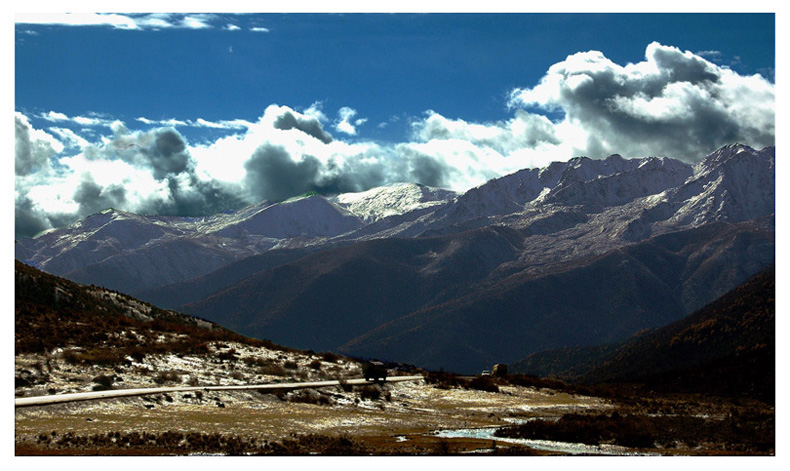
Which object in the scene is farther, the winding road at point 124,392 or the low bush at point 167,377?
the low bush at point 167,377

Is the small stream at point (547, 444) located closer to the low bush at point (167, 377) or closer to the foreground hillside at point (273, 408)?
the foreground hillside at point (273, 408)

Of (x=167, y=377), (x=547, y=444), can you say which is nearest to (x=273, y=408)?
(x=167, y=377)

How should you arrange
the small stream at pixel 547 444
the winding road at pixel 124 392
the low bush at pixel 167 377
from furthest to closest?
the low bush at pixel 167 377, the winding road at pixel 124 392, the small stream at pixel 547 444

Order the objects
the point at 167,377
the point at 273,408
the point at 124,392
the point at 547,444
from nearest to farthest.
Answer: the point at 547,444 → the point at 124,392 → the point at 273,408 → the point at 167,377

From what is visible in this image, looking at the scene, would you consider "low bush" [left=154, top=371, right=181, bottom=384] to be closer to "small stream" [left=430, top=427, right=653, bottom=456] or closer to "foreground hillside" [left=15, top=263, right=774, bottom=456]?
"foreground hillside" [left=15, top=263, right=774, bottom=456]

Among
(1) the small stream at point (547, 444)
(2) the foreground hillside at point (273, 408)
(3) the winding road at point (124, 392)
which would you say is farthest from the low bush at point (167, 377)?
(1) the small stream at point (547, 444)

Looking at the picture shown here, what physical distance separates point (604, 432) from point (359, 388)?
32.5 m

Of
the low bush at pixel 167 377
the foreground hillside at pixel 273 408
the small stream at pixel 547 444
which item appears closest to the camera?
the foreground hillside at pixel 273 408

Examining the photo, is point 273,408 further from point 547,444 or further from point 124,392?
point 547,444

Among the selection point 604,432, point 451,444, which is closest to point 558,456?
point 451,444

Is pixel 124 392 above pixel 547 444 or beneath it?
above

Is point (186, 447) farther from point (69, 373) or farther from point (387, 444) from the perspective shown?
point (69, 373)
